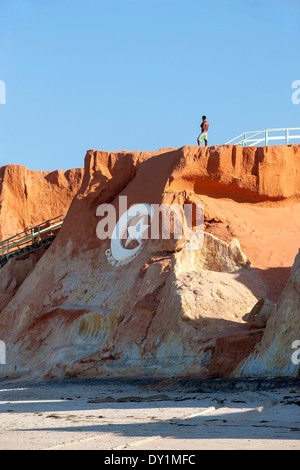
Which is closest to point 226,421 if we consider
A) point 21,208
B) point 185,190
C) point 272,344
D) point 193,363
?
point 272,344

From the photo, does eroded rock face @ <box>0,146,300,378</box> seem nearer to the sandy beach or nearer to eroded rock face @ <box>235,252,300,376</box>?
eroded rock face @ <box>235,252,300,376</box>

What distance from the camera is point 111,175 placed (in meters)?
29.9

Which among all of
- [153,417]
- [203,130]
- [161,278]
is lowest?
[153,417]

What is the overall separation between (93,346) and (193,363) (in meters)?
4.92

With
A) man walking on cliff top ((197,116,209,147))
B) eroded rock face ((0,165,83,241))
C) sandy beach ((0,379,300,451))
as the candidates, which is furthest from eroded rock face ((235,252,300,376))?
eroded rock face ((0,165,83,241))

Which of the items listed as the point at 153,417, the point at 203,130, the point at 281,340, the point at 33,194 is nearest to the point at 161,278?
the point at 281,340

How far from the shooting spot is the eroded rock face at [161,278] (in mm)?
21188

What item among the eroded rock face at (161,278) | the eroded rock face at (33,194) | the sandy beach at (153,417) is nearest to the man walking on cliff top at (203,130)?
the eroded rock face at (161,278)

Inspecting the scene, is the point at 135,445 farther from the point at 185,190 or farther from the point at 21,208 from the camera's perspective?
the point at 21,208

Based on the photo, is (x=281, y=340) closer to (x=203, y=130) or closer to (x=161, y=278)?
(x=161, y=278)

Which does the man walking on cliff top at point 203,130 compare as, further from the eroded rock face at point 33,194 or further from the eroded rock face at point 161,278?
the eroded rock face at point 33,194

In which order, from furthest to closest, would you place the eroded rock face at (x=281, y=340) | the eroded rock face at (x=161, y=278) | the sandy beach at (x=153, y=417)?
the eroded rock face at (x=161, y=278) → the eroded rock face at (x=281, y=340) → the sandy beach at (x=153, y=417)

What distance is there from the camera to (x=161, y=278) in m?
23.1

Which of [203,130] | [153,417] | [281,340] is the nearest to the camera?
[153,417]
